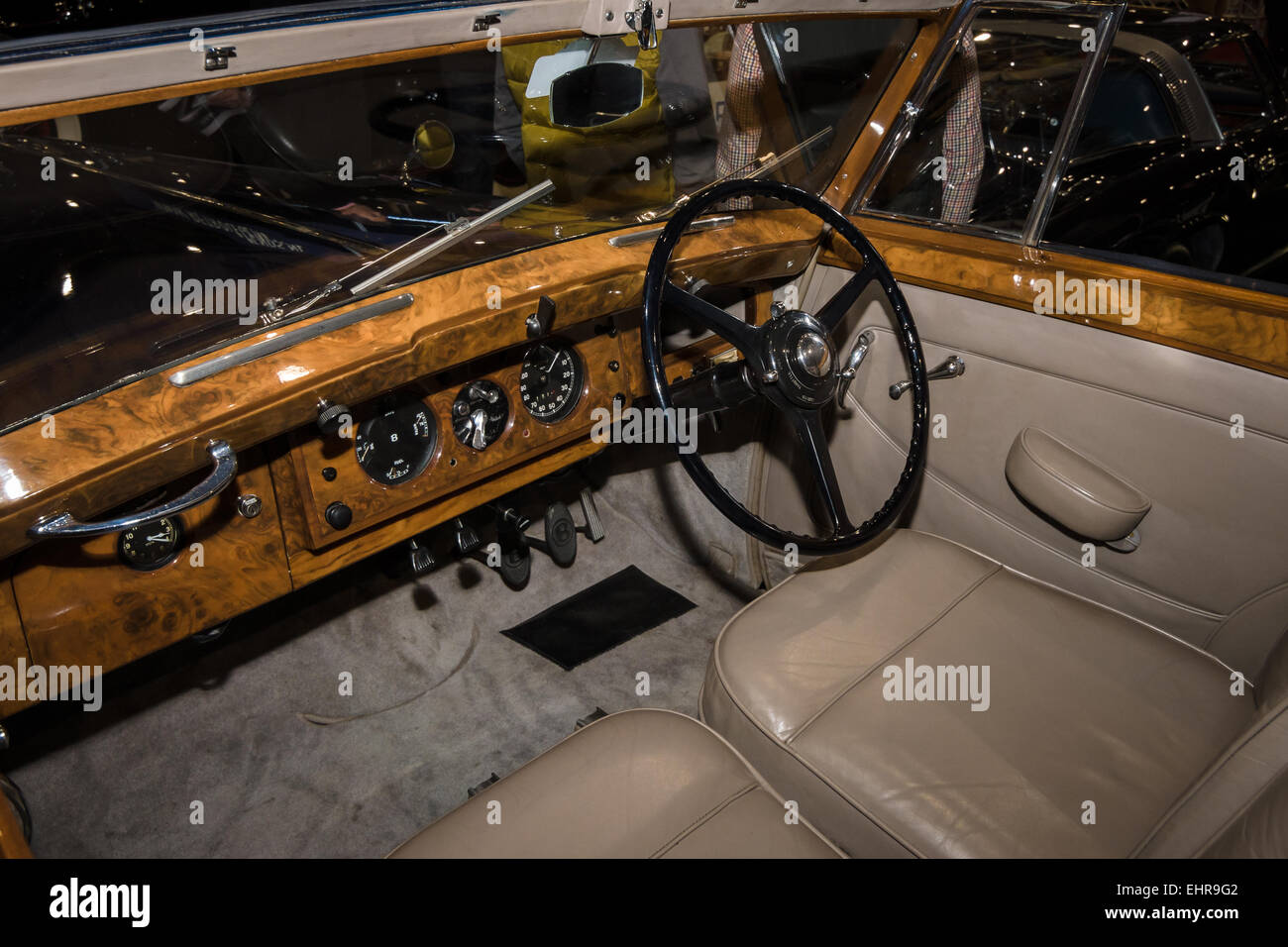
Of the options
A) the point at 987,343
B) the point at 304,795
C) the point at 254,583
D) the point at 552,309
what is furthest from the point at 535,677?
the point at 987,343

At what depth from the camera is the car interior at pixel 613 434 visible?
1269mm

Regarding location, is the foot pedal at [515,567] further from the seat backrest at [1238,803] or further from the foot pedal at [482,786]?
the seat backrest at [1238,803]

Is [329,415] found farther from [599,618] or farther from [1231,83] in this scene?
[1231,83]

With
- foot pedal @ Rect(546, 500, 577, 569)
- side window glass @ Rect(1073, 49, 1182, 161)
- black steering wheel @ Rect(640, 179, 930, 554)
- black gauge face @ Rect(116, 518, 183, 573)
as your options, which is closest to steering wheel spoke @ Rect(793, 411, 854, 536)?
black steering wheel @ Rect(640, 179, 930, 554)

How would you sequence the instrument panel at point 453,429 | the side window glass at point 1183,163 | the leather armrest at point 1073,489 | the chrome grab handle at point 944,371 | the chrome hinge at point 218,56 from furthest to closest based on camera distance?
the side window glass at point 1183,163 → the chrome grab handle at point 944,371 → the leather armrest at point 1073,489 → the instrument panel at point 453,429 → the chrome hinge at point 218,56

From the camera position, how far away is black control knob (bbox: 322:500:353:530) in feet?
5.11

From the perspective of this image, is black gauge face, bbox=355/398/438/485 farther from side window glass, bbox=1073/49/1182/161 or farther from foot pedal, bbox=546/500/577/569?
side window glass, bbox=1073/49/1182/161

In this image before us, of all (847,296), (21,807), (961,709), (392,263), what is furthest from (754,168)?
(21,807)

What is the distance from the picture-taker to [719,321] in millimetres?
1649

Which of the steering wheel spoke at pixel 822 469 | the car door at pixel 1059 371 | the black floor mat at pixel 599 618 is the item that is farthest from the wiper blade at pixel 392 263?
the black floor mat at pixel 599 618

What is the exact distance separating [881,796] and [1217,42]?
315 centimetres

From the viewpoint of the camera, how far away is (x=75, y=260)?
1369 mm

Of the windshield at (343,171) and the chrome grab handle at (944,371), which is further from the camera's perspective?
the chrome grab handle at (944,371)

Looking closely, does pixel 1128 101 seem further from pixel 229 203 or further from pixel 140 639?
pixel 140 639
